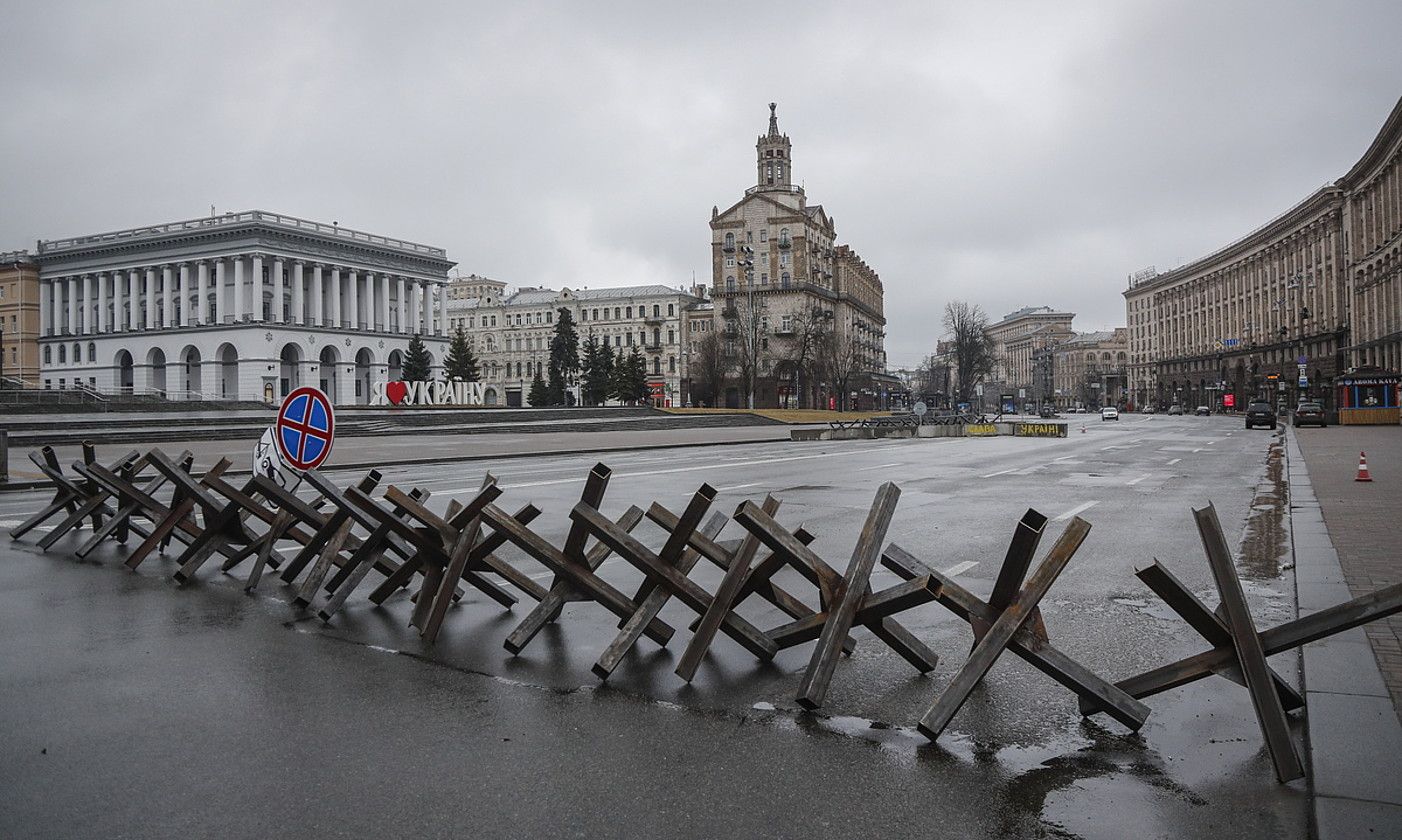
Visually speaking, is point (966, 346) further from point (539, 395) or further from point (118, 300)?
point (118, 300)

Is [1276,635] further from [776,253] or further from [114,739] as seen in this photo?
[776,253]

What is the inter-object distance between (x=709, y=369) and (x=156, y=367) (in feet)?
207

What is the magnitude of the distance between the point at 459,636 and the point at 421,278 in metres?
119

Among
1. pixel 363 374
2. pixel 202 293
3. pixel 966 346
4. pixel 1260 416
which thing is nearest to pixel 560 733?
pixel 1260 416

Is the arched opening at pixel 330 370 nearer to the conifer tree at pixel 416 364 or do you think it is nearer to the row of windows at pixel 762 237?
the conifer tree at pixel 416 364

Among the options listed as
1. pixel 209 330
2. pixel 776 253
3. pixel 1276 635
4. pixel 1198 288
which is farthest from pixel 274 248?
pixel 1198 288

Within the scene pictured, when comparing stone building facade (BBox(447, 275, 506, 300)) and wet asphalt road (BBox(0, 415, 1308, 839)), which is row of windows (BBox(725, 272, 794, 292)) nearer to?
stone building facade (BBox(447, 275, 506, 300))

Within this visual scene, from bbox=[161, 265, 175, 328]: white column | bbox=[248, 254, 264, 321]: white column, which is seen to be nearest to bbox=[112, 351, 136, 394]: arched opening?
bbox=[161, 265, 175, 328]: white column

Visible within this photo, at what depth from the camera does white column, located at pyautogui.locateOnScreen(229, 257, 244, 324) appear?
99.1m

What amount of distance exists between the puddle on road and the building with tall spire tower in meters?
87.2

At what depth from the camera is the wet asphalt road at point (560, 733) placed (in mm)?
3518

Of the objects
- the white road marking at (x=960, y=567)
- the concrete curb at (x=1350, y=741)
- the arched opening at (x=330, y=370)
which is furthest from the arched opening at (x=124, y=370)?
the concrete curb at (x=1350, y=741)

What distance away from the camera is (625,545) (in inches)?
208

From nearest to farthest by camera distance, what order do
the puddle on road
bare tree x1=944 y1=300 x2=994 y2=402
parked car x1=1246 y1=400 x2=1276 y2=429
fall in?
the puddle on road < parked car x1=1246 y1=400 x2=1276 y2=429 < bare tree x1=944 y1=300 x2=994 y2=402
